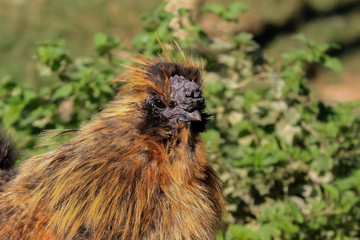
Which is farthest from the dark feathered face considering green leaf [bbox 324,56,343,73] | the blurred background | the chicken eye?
the blurred background

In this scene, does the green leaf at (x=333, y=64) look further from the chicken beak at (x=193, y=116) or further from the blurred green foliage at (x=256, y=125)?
the chicken beak at (x=193, y=116)

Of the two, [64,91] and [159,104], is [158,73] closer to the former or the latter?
[159,104]

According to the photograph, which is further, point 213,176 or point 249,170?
point 249,170

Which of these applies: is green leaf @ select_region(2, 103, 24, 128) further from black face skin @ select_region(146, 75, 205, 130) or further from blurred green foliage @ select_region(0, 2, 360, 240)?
black face skin @ select_region(146, 75, 205, 130)

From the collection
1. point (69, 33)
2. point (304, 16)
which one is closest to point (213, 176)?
point (69, 33)

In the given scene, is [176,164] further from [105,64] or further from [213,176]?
[105,64]

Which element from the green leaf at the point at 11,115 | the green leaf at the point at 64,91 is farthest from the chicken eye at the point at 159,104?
the green leaf at the point at 11,115
